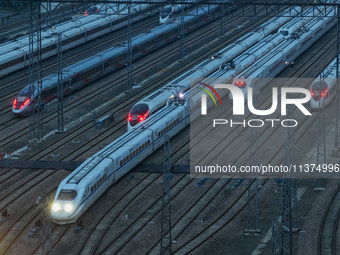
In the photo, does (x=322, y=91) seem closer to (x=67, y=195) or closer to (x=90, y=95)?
(x=90, y=95)

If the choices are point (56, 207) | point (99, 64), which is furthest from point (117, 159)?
point (99, 64)

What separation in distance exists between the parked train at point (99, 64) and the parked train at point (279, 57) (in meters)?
7.07

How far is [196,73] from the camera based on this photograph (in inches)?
3236

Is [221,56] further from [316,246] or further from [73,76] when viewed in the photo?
[316,246]

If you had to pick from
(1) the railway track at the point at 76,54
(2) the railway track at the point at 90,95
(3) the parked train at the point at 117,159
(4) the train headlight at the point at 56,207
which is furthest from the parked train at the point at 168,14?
(4) the train headlight at the point at 56,207

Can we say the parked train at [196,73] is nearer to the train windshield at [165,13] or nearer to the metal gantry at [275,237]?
the train windshield at [165,13]

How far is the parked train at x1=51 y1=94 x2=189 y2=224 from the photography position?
2111 inches

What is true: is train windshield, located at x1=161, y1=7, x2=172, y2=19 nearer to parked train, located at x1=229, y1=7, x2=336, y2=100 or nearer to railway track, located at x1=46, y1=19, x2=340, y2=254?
parked train, located at x1=229, y1=7, x2=336, y2=100

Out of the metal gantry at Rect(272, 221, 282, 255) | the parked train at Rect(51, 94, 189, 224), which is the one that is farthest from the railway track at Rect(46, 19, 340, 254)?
the metal gantry at Rect(272, 221, 282, 255)

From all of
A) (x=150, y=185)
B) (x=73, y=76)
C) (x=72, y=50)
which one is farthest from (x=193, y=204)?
(x=72, y=50)

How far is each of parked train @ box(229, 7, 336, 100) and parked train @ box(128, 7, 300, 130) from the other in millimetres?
3107

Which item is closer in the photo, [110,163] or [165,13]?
[110,163]

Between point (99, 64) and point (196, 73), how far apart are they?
12.2m

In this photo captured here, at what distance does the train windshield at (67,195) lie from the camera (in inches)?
2112
